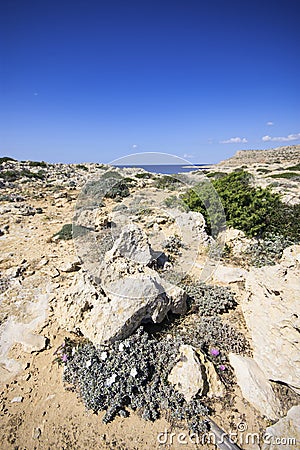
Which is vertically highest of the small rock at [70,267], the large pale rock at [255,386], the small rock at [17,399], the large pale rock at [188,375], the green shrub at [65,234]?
the green shrub at [65,234]

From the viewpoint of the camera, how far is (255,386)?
2586 millimetres

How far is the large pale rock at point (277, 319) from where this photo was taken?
2.55 meters

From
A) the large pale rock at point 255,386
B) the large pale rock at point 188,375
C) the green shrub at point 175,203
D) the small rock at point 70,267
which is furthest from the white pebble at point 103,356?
the green shrub at point 175,203

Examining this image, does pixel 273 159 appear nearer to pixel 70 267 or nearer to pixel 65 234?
pixel 65 234

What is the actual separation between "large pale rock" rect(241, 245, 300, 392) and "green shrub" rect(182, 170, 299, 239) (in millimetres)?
2748

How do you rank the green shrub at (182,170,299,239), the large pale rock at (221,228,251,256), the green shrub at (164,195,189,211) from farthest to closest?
the green shrub at (164,195,189,211)
the green shrub at (182,170,299,239)
the large pale rock at (221,228,251,256)

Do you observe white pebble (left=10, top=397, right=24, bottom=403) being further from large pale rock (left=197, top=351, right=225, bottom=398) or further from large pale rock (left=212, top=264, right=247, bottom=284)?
large pale rock (left=212, top=264, right=247, bottom=284)

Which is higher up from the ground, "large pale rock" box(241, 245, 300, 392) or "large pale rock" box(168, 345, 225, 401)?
"large pale rock" box(241, 245, 300, 392)

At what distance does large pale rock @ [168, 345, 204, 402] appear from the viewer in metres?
2.52

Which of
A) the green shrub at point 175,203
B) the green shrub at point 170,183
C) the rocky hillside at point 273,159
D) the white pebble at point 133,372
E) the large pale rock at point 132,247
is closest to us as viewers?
the white pebble at point 133,372

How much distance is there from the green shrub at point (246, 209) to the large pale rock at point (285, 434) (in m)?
4.28

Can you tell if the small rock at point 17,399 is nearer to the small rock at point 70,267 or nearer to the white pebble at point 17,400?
the white pebble at point 17,400

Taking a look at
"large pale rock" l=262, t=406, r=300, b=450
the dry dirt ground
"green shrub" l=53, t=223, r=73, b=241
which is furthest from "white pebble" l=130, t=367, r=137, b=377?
"green shrub" l=53, t=223, r=73, b=241

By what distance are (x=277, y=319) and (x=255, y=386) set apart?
797mm
